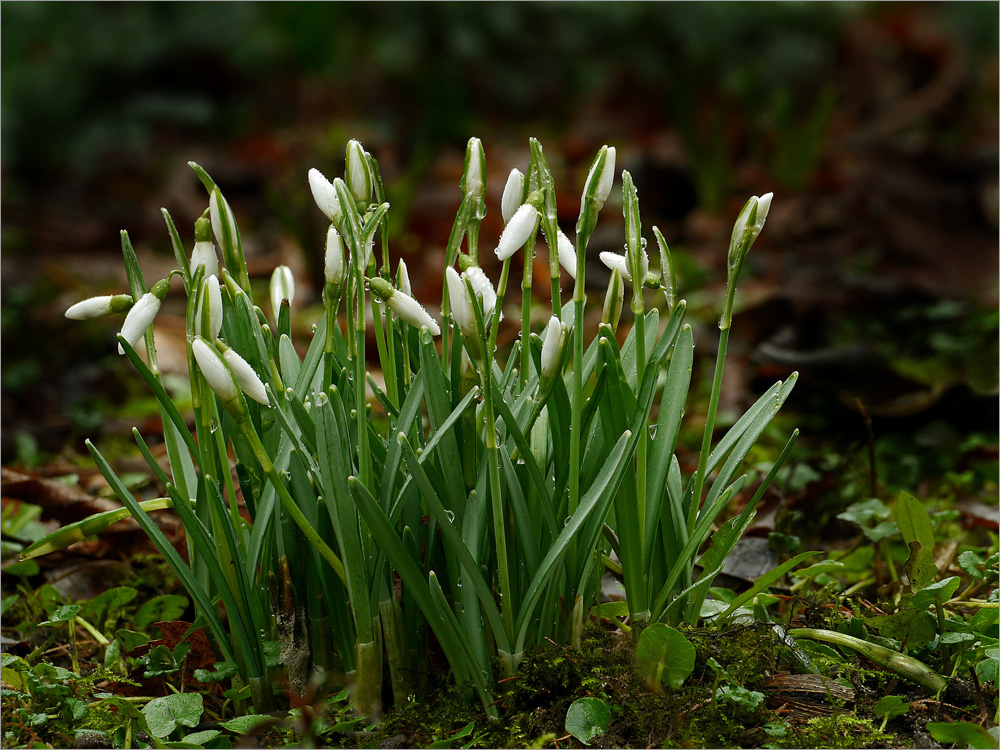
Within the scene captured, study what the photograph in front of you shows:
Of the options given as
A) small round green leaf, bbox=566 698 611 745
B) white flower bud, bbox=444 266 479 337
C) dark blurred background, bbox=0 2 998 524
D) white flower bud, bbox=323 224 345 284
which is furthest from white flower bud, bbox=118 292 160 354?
dark blurred background, bbox=0 2 998 524

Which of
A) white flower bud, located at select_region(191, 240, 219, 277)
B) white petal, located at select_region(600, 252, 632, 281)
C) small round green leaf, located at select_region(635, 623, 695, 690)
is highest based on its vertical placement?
white flower bud, located at select_region(191, 240, 219, 277)

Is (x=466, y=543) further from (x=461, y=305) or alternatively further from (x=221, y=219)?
(x=221, y=219)

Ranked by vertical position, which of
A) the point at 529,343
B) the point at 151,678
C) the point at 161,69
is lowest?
the point at 151,678

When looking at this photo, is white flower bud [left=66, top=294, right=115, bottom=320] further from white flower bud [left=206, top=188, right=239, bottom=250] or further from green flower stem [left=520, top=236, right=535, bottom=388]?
green flower stem [left=520, top=236, right=535, bottom=388]

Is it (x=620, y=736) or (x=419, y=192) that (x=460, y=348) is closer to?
(x=620, y=736)

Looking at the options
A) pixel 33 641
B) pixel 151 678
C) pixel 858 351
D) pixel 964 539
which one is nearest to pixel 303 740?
pixel 151 678

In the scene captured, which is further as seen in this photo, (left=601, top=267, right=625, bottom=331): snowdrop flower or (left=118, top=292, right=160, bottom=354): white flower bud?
(left=601, top=267, right=625, bottom=331): snowdrop flower

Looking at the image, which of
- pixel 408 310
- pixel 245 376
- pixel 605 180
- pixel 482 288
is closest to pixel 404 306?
pixel 408 310
